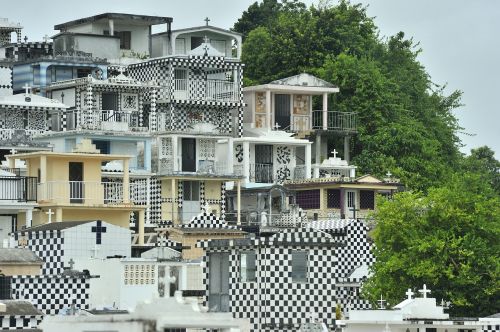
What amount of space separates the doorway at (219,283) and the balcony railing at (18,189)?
1752 cm

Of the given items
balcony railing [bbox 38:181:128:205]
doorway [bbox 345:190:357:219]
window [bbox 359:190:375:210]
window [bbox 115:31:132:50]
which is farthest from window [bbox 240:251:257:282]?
window [bbox 115:31:132:50]

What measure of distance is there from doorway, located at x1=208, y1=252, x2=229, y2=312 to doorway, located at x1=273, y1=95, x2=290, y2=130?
47331mm

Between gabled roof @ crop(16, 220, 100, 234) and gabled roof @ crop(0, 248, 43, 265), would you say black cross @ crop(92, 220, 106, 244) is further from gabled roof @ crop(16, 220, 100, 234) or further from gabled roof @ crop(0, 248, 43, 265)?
gabled roof @ crop(0, 248, 43, 265)

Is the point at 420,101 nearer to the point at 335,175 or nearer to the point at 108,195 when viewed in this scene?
the point at 335,175

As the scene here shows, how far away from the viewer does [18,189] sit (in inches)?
2862

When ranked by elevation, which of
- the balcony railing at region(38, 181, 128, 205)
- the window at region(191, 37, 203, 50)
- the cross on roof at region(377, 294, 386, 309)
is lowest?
the cross on roof at region(377, 294, 386, 309)

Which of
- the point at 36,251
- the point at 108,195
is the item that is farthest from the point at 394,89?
the point at 36,251

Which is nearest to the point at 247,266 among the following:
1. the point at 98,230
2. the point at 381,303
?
the point at 98,230

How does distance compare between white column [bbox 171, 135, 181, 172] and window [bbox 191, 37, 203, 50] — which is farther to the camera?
window [bbox 191, 37, 203, 50]

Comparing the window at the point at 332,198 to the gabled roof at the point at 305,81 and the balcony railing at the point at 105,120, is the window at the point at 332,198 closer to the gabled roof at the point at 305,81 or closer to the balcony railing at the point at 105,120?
the balcony railing at the point at 105,120

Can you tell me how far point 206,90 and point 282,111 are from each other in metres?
6.37

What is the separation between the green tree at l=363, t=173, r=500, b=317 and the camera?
67750mm

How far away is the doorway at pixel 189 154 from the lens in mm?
94312

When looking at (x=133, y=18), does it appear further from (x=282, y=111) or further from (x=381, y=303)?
(x=381, y=303)
